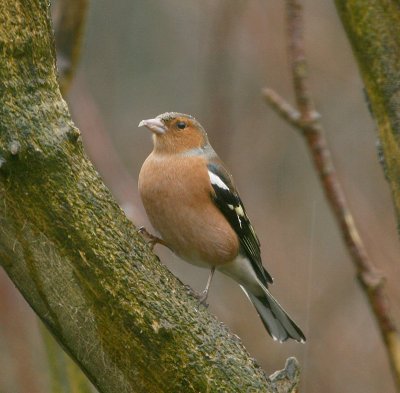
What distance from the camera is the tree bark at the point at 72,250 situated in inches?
99.2

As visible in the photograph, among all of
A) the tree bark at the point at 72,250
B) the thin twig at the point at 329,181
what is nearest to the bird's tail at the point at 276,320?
the thin twig at the point at 329,181

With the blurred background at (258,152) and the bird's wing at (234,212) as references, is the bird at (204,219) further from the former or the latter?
the blurred background at (258,152)

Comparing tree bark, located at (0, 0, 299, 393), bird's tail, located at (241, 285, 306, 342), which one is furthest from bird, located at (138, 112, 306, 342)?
tree bark, located at (0, 0, 299, 393)

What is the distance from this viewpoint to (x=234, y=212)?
4996 millimetres

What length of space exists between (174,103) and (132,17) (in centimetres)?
125

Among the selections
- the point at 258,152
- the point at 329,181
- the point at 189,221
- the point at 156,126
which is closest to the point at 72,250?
the point at 329,181

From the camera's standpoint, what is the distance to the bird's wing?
4945 millimetres

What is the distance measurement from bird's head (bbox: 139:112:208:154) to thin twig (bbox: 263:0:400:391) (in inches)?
58.5

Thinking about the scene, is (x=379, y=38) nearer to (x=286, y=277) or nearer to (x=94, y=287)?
(x=94, y=287)

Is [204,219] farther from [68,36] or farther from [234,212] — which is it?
[68,36]

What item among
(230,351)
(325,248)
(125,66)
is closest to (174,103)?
(125,66)

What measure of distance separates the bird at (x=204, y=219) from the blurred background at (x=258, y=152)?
0.62m

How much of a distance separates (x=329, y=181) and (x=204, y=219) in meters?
1.55

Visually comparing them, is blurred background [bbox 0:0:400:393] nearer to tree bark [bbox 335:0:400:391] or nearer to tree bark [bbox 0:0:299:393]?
tree bark [bbox 335:0:400:391]
